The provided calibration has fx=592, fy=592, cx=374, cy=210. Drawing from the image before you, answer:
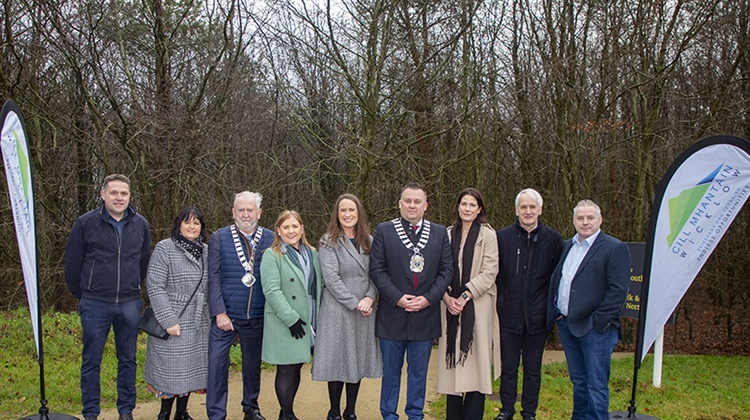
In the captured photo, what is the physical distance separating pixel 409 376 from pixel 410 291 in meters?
0.70

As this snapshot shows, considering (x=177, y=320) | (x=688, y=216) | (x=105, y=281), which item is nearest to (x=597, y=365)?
(x=688, y=216)

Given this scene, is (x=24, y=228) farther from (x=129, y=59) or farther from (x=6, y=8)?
(x=129, y=59)

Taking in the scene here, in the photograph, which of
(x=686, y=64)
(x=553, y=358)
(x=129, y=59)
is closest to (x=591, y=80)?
(x=686, y=64)

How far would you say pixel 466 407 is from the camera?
487 cm

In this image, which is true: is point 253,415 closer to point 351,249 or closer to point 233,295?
point 233,295

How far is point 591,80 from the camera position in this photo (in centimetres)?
1166

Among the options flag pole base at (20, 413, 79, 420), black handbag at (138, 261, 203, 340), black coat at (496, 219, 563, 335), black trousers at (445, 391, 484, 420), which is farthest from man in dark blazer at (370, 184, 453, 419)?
flag pole base at (20, 413, 79, 420)

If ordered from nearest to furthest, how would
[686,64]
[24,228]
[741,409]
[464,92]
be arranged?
1. [24,228]
2. [741,409]
3. [464,92]
4. [686,64]

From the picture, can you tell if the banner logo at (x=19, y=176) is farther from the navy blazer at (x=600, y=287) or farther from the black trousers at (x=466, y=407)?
A: the navy blazer at (x=600, y=287)

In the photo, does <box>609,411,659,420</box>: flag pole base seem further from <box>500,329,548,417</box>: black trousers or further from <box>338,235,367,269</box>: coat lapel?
<box>338,235,367,269</box>: coat lapel

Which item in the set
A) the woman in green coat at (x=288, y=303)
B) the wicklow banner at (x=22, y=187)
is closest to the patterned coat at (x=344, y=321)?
the woman in green coat at (x=288, y=303)

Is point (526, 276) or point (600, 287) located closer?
point (600, 287)

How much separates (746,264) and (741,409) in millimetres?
8154

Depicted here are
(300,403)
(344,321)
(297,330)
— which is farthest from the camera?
(300,403)
